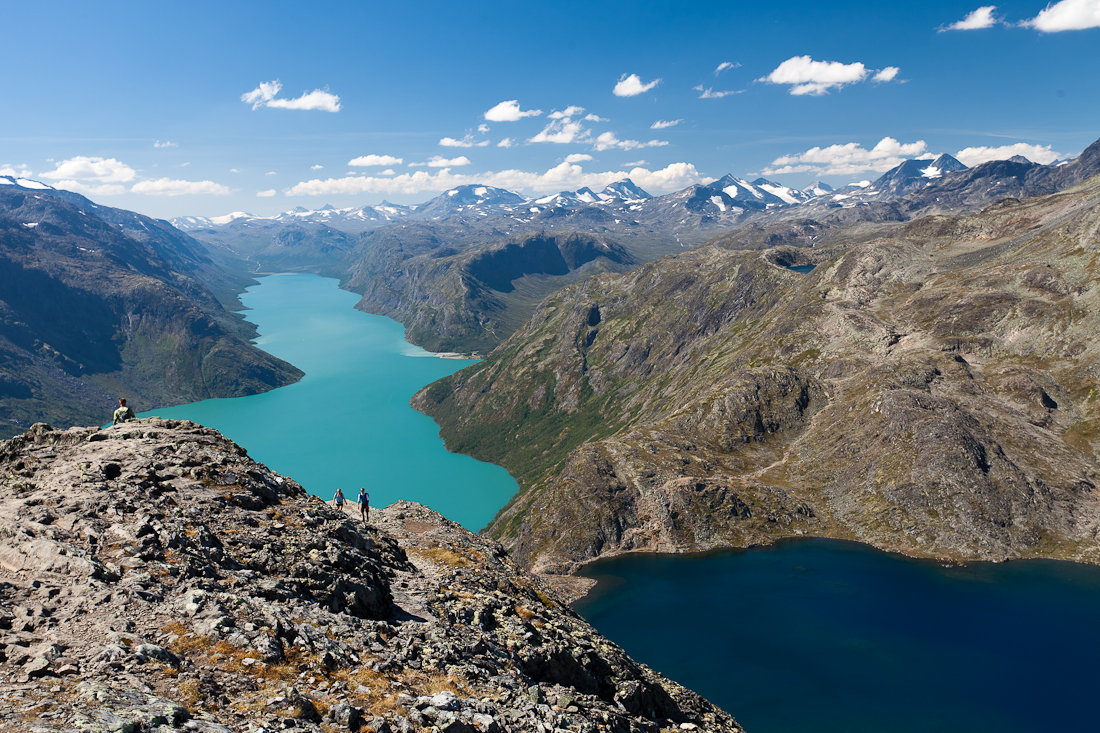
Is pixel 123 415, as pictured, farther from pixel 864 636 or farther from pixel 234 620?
pixel 864 636

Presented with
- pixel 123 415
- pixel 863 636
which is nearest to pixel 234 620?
pixel 123 415

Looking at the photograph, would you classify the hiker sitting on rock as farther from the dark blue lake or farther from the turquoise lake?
the turquoise lake

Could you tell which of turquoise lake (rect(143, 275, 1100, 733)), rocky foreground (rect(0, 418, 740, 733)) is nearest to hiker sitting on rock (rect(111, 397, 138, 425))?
rocky foreground (rect(0, 418, 740, 733))

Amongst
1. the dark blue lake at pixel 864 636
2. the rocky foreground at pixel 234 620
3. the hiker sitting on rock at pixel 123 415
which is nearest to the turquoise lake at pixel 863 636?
the dark blue lake at pixel 864 636

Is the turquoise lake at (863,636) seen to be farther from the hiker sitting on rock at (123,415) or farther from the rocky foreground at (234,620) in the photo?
the hiker sitting on rock at (123,415)

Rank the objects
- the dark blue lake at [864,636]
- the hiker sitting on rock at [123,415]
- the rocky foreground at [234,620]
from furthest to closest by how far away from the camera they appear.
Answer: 1. the dark blue lake at [864,636]
2. the hiker sitting on rock at [123,415]
3. the rocky foreground at [234,620]
